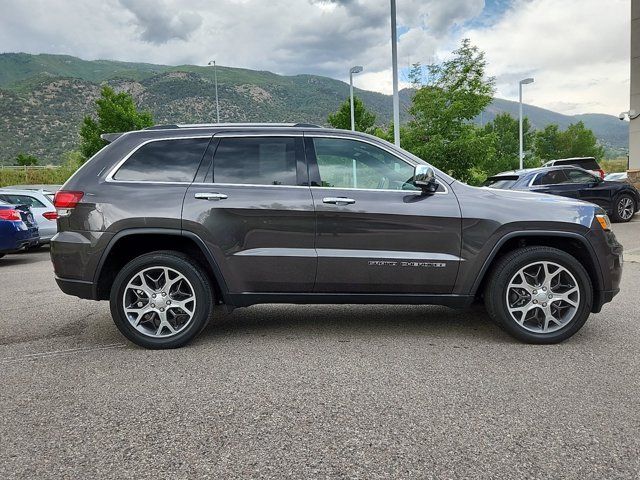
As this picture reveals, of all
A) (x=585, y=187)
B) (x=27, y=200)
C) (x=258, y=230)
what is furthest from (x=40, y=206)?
(x=585, y=187)

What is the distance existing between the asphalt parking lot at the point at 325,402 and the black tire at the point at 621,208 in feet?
32.8

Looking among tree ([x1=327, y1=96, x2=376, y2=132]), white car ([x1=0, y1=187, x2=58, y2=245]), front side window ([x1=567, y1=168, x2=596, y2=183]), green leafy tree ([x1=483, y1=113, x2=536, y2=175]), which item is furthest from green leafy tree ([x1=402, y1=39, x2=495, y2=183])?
green leafy tree ([x1=483, y1=113, x2=536, y2=175])

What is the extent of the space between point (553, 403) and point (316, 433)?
4.80 feet

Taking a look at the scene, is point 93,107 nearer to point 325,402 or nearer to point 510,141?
point 510,141

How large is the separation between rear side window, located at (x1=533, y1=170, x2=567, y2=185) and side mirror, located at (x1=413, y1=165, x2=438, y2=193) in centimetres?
887

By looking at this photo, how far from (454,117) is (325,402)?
695 inches

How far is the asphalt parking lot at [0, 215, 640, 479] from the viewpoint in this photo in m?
2.44

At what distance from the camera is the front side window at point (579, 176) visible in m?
13.0

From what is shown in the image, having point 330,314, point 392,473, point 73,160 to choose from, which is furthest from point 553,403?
point 73,160

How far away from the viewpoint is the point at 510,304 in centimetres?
422

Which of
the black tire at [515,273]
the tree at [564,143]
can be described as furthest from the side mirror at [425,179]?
the tree at [564,143]

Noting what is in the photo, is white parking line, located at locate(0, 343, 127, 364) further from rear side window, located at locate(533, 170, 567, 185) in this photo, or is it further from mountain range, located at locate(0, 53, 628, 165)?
mountain range, located at locate(0, 53, 628, 165)

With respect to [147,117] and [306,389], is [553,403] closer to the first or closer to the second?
[306,389]

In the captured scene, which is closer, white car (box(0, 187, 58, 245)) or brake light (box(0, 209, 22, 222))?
brake light (box(0, 209, 22, 222))
